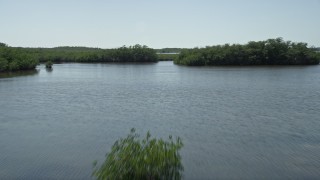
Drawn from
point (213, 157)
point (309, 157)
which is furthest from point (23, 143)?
point (309, 157)

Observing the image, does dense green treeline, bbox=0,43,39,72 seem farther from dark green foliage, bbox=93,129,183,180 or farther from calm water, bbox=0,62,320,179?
dark green foliage, bbox=93,129,183,180

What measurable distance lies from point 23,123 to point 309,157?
1707 cm

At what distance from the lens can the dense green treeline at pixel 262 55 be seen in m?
95.8

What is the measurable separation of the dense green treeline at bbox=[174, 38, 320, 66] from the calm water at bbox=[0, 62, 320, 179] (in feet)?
202

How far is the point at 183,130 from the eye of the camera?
2083 centimetres

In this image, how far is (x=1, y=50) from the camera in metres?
83.1

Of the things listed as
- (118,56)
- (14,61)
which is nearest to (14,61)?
(14,61)

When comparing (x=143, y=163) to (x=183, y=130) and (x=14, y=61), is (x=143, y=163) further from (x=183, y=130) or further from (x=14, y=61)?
(x=14, y=61)

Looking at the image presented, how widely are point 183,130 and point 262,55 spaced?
81061mm

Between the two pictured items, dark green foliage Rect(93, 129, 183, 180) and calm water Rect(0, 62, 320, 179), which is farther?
calm water Rect(0, 62, 320, 179)

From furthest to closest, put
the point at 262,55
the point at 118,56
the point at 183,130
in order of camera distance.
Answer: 1. the point at 118,56
2. the point at 262,55
3. the point at 183,130

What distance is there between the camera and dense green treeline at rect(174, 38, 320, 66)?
95812 millimetres

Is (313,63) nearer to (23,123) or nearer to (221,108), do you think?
(221,108)

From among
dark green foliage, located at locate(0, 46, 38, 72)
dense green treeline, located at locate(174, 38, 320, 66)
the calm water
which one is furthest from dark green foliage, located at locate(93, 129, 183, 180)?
dense green treeline, located at locate(174, 38, 320, 66)
